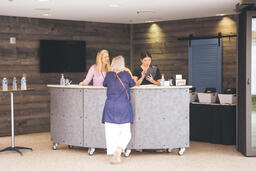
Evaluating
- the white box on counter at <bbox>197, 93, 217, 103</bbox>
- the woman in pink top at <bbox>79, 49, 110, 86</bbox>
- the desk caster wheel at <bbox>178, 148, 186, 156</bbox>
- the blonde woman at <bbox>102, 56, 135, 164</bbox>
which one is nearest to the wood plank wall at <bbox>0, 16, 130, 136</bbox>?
the woman in pink top at <bbox>79, 49, 110, 86</bbox>

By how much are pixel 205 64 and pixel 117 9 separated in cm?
234

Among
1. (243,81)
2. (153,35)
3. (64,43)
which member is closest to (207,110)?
(243,81)

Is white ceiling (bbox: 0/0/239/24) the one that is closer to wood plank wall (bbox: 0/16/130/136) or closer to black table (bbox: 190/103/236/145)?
wood plank wall (bbox: 0/16/130/136)

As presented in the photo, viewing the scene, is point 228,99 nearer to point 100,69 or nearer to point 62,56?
point 100,69

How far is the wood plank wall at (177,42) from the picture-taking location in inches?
339

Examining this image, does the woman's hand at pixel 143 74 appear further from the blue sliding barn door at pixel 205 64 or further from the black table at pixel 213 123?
the blue sliding barn door at pixel 205 64

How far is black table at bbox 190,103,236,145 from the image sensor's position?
745cm

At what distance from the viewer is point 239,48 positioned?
6.71 m

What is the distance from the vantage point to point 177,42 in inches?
372

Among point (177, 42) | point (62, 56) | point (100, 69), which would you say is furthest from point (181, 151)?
point (62, 56)

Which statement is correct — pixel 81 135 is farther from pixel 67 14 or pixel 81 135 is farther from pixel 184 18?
pixel 184 18

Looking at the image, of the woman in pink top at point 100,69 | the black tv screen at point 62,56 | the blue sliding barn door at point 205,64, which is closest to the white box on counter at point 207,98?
the blue sliding barn door at point 205,64

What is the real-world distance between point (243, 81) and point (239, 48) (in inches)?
21.7

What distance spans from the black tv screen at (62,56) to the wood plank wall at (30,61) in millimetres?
105
